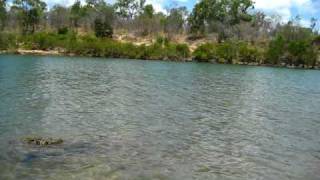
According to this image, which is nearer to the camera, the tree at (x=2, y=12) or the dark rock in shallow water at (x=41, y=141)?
the dark rock in shallow water at (x=41, y=141)

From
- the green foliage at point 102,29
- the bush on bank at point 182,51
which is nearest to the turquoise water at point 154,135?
the bush on bank at point 182,51

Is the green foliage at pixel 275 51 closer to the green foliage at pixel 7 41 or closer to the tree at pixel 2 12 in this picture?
the green foliage at pixel 7 41

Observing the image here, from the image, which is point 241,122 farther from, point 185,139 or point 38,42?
point 38,42

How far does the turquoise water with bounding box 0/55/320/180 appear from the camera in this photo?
70.8 ft

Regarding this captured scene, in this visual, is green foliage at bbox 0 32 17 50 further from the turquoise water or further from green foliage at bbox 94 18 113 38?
the turquoise water

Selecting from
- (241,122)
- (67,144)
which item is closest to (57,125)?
(67,144)

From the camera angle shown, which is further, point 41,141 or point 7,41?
point 7,41

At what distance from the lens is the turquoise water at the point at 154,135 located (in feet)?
70.8

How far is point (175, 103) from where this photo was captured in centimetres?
4406

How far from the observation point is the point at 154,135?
95.1 feet

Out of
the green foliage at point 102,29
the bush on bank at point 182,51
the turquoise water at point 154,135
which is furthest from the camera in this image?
the green foliage at point 102,29

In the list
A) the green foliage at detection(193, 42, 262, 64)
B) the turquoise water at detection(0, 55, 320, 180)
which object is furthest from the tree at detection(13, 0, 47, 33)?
the turquoise water at detection(0, 55, 320, 180)

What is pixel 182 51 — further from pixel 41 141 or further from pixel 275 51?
pixel 41 141

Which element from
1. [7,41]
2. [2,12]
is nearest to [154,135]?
[7,41]
